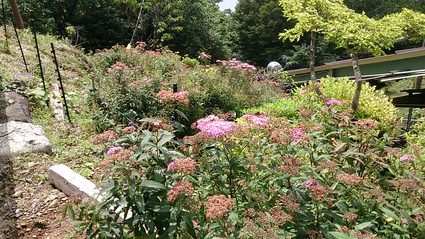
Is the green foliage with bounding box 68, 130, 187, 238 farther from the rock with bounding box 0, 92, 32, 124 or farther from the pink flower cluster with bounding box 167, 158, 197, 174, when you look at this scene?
the rock with bounding box 0, 92, 32, 124

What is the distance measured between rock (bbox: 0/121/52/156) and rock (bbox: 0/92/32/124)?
234 mm

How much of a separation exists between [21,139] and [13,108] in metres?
1.05

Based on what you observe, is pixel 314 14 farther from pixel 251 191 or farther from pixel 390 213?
pixel 390 213

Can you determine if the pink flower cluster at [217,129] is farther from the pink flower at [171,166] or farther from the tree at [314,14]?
the tree at [314,14]

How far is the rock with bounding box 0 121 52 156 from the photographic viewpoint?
156 inches

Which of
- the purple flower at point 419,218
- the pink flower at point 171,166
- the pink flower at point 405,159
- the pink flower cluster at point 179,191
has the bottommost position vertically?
the purple flower at point 419,218

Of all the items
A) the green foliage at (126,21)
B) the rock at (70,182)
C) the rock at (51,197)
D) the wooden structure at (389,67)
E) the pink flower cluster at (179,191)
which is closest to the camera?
the pink flower cluster at (179,191)

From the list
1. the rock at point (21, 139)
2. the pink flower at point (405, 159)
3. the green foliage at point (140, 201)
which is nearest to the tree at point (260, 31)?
the rock at point (21, 139)

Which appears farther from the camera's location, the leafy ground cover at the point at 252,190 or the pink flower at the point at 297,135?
the pink flower at the point at 297,135

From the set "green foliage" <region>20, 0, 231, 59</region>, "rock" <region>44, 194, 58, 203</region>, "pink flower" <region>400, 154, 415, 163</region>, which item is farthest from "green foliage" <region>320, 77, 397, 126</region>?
"green foliage" <region>20, 0, 231, 59</region>

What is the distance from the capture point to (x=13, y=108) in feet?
16.1

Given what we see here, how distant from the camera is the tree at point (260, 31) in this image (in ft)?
87.6

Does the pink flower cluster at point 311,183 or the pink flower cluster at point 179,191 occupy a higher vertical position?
the pink flower cluster at point 179,191

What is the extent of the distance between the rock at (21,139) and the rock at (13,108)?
9.2 inches
